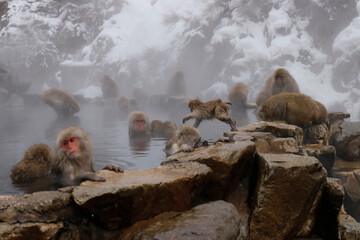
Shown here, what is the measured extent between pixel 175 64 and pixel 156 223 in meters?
17.8

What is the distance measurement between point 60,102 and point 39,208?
7.71 m

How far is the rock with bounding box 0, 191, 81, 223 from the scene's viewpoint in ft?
4.76

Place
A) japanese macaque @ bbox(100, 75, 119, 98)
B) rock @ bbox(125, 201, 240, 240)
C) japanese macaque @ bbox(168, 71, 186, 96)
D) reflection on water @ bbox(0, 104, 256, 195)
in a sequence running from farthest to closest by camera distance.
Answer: japanese macaque @ bbox(100, 75, 119, 98), japanese macaque @ bbox(168, 71, 186, 96), reflection on water @ bbox(0, 104, 256, 195), rock @ bbox(125, 201, 240, 240)

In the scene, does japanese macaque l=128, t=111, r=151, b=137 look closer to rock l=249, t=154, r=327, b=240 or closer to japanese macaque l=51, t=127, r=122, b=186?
japanese macaque l=51, t=127, r=122, b=186

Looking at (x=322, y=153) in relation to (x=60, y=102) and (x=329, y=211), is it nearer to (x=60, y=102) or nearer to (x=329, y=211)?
(x=329, y=211)

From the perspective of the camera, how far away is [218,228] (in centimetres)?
156

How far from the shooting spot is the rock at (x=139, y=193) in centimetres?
159

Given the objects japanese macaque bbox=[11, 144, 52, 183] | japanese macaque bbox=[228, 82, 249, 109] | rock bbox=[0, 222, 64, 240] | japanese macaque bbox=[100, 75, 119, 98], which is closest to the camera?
rock bbox=[0, 222, 64, 240]

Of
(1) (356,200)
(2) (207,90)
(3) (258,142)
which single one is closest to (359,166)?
(1) (356,200)

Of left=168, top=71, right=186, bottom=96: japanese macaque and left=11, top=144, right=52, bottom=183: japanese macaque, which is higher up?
left=168, top=71, right=186, bottom=96: japanese macaque

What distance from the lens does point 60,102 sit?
8.70 meters

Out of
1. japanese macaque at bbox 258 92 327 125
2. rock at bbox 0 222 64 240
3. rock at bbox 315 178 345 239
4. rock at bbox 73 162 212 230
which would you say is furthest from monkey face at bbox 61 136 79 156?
japanese macaque at bbox 258 92 327 125

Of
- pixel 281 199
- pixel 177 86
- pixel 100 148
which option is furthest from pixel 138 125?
pixel 177 86

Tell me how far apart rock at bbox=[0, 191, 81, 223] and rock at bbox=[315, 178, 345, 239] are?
63.4 inches
